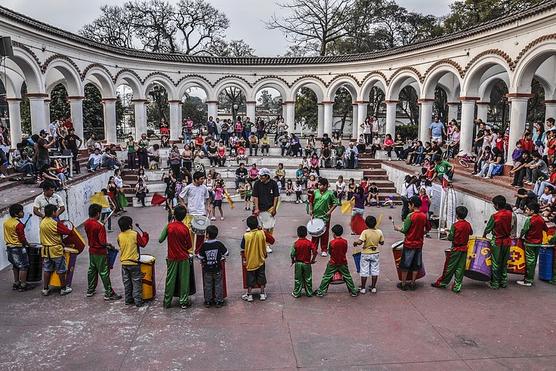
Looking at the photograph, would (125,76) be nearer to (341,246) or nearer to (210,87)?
(210,87)

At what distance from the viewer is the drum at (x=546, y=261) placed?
8547 millimetres

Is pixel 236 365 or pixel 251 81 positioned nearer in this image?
pixel 236 365

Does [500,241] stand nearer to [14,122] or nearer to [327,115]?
[327,115]

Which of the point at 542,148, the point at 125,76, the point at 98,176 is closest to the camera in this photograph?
the point at 542,148

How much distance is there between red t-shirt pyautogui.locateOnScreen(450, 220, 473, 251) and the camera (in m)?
7.91

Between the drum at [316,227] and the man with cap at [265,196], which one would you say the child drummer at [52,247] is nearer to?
the man with cap at [265,196]

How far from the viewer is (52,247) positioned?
7.81 meters

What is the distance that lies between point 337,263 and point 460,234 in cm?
210

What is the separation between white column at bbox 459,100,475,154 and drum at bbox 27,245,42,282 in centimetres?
1536

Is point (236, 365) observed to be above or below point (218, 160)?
below

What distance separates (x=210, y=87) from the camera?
26.4 meters

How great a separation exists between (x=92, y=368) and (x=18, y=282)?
3.54m

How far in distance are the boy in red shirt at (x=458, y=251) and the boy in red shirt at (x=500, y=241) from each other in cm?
55

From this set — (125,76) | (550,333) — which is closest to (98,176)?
(125,76)
